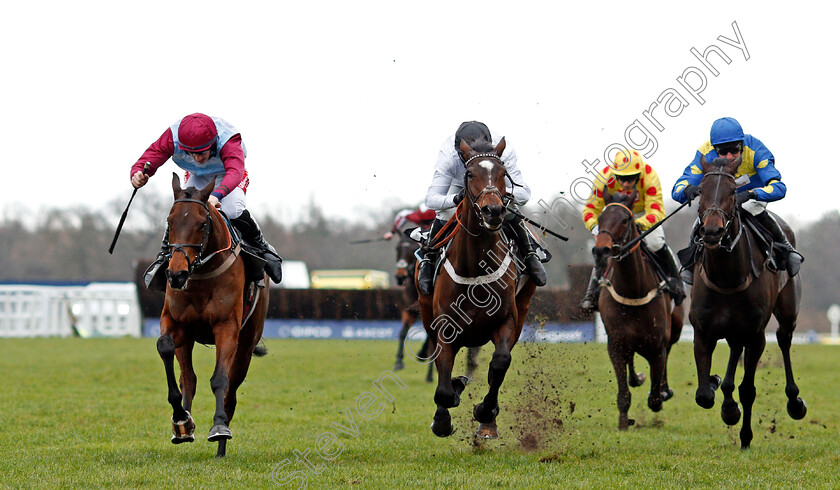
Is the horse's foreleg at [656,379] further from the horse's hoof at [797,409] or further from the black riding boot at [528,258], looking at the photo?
the black riding boot at [528,258]

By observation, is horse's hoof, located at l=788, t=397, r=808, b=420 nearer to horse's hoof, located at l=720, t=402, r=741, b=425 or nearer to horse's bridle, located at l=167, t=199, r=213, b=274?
horse's hoof, located at l=720, t=402, r=741, b=425

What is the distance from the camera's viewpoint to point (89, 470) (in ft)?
21.0

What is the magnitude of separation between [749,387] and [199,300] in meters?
4.63

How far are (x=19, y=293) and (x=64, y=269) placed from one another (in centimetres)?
2919

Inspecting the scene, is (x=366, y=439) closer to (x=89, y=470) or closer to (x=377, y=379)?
(x=89, y=470)

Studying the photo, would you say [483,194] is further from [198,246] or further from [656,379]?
[656,379]

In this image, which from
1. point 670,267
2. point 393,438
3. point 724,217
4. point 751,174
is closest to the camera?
point 724,217

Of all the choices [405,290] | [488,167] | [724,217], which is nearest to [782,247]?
[724,217]

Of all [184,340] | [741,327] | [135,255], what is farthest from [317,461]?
[135,255]

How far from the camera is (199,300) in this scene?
6766mm

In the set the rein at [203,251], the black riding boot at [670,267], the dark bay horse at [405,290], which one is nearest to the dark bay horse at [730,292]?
the black riding boot at [670,267]

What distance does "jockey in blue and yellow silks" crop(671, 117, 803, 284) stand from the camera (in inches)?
310

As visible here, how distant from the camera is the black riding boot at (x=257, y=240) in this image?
24.9 feet

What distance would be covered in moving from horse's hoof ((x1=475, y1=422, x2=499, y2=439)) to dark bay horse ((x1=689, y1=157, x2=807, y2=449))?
1668mm
